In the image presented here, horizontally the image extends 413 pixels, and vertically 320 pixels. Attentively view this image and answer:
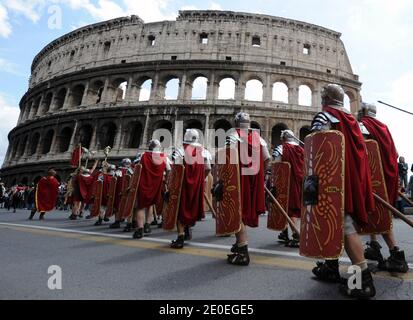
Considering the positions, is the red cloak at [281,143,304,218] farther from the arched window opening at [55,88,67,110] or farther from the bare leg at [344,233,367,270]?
the arched window opening at [55,88,67,110]

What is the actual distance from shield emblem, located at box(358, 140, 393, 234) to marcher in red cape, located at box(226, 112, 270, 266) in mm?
1231

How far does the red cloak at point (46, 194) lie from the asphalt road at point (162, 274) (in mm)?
6052

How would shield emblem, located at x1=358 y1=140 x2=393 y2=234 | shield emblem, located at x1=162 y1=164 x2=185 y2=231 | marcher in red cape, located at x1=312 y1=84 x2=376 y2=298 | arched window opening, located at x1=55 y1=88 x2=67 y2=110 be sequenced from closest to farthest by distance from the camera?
marcher in red cape, located at x1=312 y1=84 x2=376 y2=298, shield emblem, located at x1=358 y1=140 x2=393 y2=234, shield emblem, located at x1=162 y1=164 x2=185 y2=231, arched window opening, located at x1=55 y1=88 x2=67 y2=110

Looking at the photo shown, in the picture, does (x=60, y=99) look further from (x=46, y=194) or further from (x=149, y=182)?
(x=149, y=182)

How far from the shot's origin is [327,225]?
2.48 metres

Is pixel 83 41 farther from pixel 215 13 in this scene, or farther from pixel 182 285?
pixel 182 285

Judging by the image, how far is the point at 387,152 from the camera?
3.64m

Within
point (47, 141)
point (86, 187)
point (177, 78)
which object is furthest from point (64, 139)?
point (86, 187)

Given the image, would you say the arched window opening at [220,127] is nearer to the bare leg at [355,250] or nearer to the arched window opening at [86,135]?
the arched window opening at [86,135]

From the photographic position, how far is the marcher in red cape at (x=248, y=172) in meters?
3.83

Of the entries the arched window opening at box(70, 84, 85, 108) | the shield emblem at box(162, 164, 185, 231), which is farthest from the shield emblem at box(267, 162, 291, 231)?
the arched window opening at box(70, 84, 85, 108)

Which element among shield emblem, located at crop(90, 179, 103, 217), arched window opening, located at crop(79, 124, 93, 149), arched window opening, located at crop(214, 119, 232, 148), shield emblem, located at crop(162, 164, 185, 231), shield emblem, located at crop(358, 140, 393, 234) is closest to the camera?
shield emblem, located at crop(358, 140, 393, 234)


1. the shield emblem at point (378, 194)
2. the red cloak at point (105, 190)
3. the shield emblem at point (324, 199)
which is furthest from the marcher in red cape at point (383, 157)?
the red cloak at point (105, 190)

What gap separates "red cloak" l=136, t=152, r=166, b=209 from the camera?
6.19 meters
